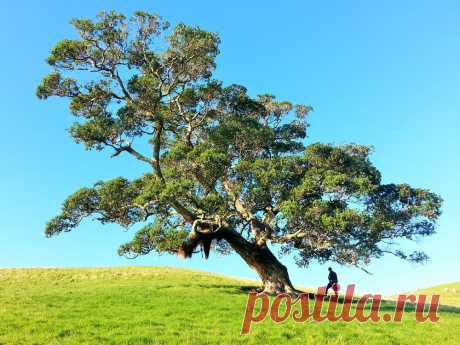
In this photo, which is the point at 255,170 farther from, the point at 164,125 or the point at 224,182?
the point at 164,125

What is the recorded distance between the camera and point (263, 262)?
33062 mm

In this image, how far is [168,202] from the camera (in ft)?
99.5

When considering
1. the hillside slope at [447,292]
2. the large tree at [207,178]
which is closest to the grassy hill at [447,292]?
the hillside slope at [447,292]

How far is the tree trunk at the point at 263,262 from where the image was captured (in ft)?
107

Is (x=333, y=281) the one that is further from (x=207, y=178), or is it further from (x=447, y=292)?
(x=447, y=292)

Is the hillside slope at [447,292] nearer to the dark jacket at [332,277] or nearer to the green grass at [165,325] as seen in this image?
the dark jacket at [332,277]

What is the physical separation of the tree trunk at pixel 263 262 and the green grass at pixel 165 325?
15.4 feet

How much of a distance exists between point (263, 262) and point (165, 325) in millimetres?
15226

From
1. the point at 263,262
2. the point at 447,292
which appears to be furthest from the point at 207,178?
the point at 447,292

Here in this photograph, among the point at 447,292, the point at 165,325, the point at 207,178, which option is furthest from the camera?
the point at 447,292

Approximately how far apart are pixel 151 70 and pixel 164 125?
4656 mm

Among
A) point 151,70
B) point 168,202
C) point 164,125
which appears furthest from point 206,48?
point 168,202

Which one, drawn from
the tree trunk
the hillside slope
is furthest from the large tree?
the hillside slope

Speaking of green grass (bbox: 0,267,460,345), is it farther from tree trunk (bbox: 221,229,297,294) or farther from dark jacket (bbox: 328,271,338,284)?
A: dark jacket (bbox: 328,271,338,284)
